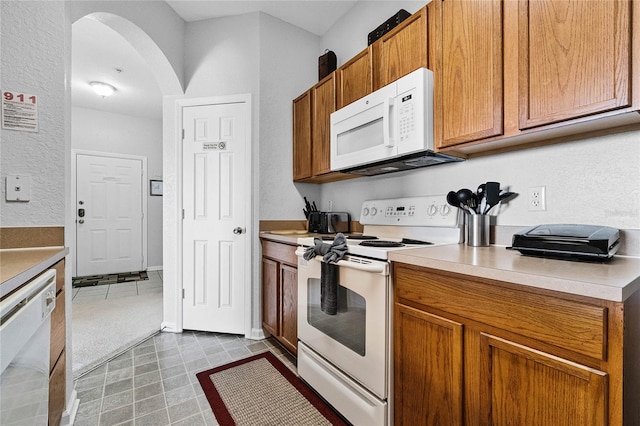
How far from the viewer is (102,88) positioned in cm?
386

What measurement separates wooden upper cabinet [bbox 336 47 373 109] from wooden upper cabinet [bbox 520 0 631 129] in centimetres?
86

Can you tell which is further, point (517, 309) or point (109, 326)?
point (109, 326)

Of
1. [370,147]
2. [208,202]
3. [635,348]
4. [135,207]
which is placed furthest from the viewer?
[135,207]

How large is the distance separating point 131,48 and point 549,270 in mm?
4001

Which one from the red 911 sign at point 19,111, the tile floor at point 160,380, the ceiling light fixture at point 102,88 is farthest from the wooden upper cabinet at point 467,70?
the ceiling light fixture at point 102,88

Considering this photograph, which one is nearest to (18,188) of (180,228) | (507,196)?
(180,228)

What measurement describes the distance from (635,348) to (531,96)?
90 cm

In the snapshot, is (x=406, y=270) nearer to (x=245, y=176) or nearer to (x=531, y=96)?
(x=531, y=96)

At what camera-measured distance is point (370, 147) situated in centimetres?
176

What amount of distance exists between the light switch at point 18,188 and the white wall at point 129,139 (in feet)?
13.3

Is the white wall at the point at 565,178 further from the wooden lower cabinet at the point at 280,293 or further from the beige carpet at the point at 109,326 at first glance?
the beige carpet at the point at 109,326

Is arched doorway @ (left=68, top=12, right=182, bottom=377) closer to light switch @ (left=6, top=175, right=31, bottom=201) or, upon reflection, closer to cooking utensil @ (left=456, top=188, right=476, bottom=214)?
light switch @ (left=6, top=175, right=31, bottom=201)

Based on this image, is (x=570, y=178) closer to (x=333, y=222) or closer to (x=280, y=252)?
(x=333, y=222)

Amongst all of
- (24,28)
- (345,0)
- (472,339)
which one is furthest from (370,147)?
(24,28)
